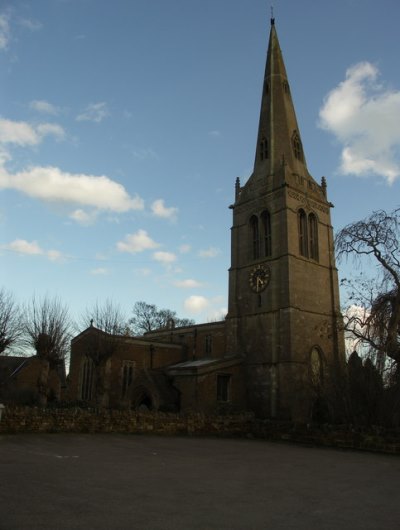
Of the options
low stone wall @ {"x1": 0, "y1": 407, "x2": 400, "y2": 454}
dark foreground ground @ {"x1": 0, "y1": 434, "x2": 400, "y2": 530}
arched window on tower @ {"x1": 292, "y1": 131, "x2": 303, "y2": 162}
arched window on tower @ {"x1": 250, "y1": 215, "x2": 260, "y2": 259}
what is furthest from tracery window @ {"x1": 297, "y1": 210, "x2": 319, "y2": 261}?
dark foreground ground @ {"x1": 0, "y1": 434, "x2": 400, "y2": 530}

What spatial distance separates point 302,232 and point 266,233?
314cm

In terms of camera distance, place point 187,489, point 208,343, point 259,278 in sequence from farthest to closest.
Result: point 208,343 < point 259,278 < point 187,489

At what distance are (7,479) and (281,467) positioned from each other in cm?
792

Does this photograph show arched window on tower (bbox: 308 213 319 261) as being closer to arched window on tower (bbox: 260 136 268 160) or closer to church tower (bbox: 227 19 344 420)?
church tower (bbox: 227 19 344 420)

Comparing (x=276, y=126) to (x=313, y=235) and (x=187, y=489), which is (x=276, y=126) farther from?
(x=187, y=489)

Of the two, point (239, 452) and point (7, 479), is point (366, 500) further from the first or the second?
point (239, 452)

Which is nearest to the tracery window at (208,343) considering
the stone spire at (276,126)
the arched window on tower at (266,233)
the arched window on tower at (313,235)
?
the arched window on tower at (266,233)

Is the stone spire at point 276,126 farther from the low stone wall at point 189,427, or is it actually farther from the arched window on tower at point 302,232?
the low stone wall at point 189,427

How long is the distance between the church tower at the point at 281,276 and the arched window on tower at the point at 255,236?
0.29 feet

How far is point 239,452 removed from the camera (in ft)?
59.0

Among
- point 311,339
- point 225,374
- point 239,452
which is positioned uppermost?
point 311,339

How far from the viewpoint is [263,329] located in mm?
37344

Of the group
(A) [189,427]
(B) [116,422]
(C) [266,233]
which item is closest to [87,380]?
(A) [189,427]

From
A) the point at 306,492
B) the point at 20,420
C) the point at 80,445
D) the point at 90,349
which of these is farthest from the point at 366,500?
the point at 90,349
